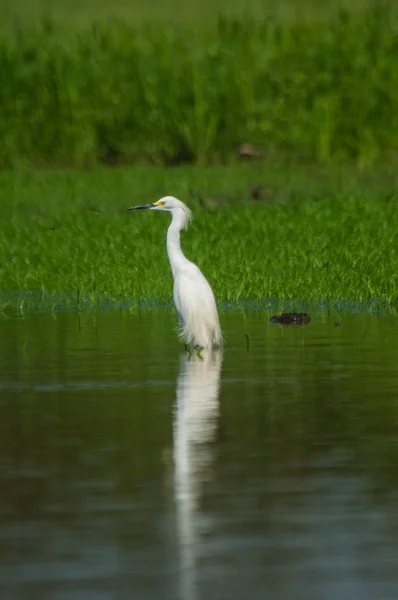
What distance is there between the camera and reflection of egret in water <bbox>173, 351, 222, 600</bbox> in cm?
624

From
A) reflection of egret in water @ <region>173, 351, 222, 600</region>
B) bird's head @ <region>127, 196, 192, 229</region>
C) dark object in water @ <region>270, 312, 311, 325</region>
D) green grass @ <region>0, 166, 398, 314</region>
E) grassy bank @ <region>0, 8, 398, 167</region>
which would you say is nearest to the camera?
reflection of egret in water @ <region>173, 351, 222, 600</region>

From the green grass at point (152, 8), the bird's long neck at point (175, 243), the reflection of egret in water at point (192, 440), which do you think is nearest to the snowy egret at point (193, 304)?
the bird's long neck at point (175, 243)

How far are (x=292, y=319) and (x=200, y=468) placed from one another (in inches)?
210

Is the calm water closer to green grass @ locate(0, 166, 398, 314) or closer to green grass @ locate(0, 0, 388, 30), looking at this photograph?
green grass @ locate(0, 166, 398, 314)

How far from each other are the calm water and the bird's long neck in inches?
33.3

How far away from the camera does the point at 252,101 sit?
27.2 metres

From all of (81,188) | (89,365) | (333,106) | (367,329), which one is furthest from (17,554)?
(333,106)

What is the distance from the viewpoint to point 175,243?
1323 centimetres

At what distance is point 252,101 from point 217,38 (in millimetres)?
1550

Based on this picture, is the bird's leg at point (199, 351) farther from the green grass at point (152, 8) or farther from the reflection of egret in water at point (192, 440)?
the green grass at point (152, 8)

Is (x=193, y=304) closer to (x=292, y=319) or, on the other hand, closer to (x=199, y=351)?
(x=199, y=351)

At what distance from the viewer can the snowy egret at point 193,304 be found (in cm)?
1174

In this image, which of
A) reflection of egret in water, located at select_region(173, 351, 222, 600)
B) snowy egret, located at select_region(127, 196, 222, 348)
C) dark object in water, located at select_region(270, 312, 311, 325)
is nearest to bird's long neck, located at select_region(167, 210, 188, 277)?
snowy egret, located at select_region(127, 196, 222, 348)

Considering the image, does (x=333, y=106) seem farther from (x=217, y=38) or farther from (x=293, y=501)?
(x=293, y=501)
